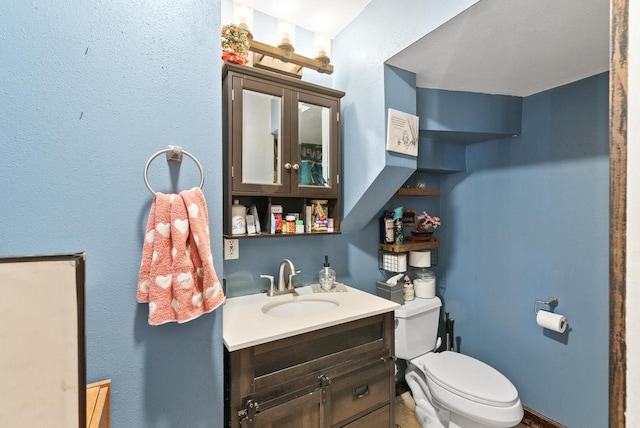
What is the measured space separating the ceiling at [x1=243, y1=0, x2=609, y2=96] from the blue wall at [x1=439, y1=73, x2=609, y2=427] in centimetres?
27

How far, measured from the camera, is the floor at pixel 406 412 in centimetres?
184

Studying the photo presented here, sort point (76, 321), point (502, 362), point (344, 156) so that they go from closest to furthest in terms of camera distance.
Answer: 1. point (76, 321)
2. point (344, 156)
3. point (502, 362)

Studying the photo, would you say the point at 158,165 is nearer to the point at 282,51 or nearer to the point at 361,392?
the point at 282,51

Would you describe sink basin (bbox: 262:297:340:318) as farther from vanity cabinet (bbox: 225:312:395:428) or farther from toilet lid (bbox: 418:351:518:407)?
toilet lid (bbox: 418:351:518:407)

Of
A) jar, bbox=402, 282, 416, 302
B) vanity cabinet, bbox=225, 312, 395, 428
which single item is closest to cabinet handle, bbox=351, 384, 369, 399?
vanity cabinet, bbox=225, 312, 395, 428

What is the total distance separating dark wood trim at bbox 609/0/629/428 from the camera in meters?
0.43

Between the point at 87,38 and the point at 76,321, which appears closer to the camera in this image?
the point at 76,321

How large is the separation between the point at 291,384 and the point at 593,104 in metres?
2.16

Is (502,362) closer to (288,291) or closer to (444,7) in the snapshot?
(288,291)

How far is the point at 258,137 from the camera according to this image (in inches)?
54.7

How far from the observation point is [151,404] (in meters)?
0.93

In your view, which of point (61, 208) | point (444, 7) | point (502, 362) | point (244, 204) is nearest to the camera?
point (61, 208)

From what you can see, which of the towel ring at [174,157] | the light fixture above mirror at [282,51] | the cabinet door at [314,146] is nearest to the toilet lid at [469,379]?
the cabinet door at [314,146]

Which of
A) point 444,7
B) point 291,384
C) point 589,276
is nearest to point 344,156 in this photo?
point 444,7
